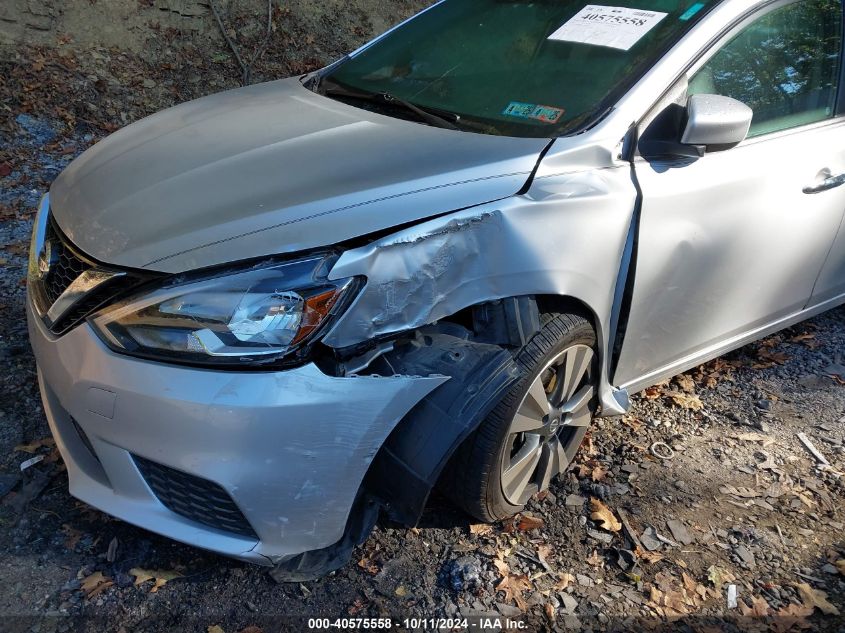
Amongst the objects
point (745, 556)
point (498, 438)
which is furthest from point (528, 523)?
point (745, 556)

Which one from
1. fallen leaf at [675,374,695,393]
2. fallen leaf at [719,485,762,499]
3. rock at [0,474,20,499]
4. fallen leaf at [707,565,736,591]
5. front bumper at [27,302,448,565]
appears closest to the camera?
front bumper at [27,302,448,565]

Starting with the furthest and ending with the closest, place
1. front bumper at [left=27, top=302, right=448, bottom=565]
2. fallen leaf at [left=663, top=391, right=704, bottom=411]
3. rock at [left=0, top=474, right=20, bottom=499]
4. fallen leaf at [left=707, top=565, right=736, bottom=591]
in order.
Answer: fallen leaf at [left=663, top=391, right=704, bottom=411] < rock at [left=0, top=474, right=20, bottom=499] < fallen leaf at [left=707, top=565, right=736, bottom=591] < front bumper at [left=27, top=302, right=448, bottom=565]

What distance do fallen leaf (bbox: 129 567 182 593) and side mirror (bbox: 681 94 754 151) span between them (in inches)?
82.1

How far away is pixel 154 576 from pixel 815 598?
208 cm

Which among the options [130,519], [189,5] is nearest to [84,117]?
[189,5]

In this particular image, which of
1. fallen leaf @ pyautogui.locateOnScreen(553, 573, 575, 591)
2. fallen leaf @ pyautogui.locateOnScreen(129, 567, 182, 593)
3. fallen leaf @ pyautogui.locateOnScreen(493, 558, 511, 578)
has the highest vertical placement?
fallen leaf @ pyautogui.locateOnScreen(129, 567, 182, 593)

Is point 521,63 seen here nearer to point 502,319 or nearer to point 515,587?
point 502,319

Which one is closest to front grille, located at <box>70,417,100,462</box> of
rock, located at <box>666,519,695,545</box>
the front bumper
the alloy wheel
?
the front bumper

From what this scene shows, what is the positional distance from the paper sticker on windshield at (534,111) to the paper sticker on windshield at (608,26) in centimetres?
36

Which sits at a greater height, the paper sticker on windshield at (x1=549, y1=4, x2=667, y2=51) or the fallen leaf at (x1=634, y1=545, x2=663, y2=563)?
the paper sticker on windshield at (x1=549, y1=4, x2=667, y2=51)

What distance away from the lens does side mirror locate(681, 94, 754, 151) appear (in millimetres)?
2252

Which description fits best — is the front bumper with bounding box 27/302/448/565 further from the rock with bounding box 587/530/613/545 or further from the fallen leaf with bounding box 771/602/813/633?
the fallen leaf with bounding box 771/602/813/633

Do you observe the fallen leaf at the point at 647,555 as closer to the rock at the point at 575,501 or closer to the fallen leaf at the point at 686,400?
the rock at the point at 575,501

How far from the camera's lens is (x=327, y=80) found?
316 centimetres
